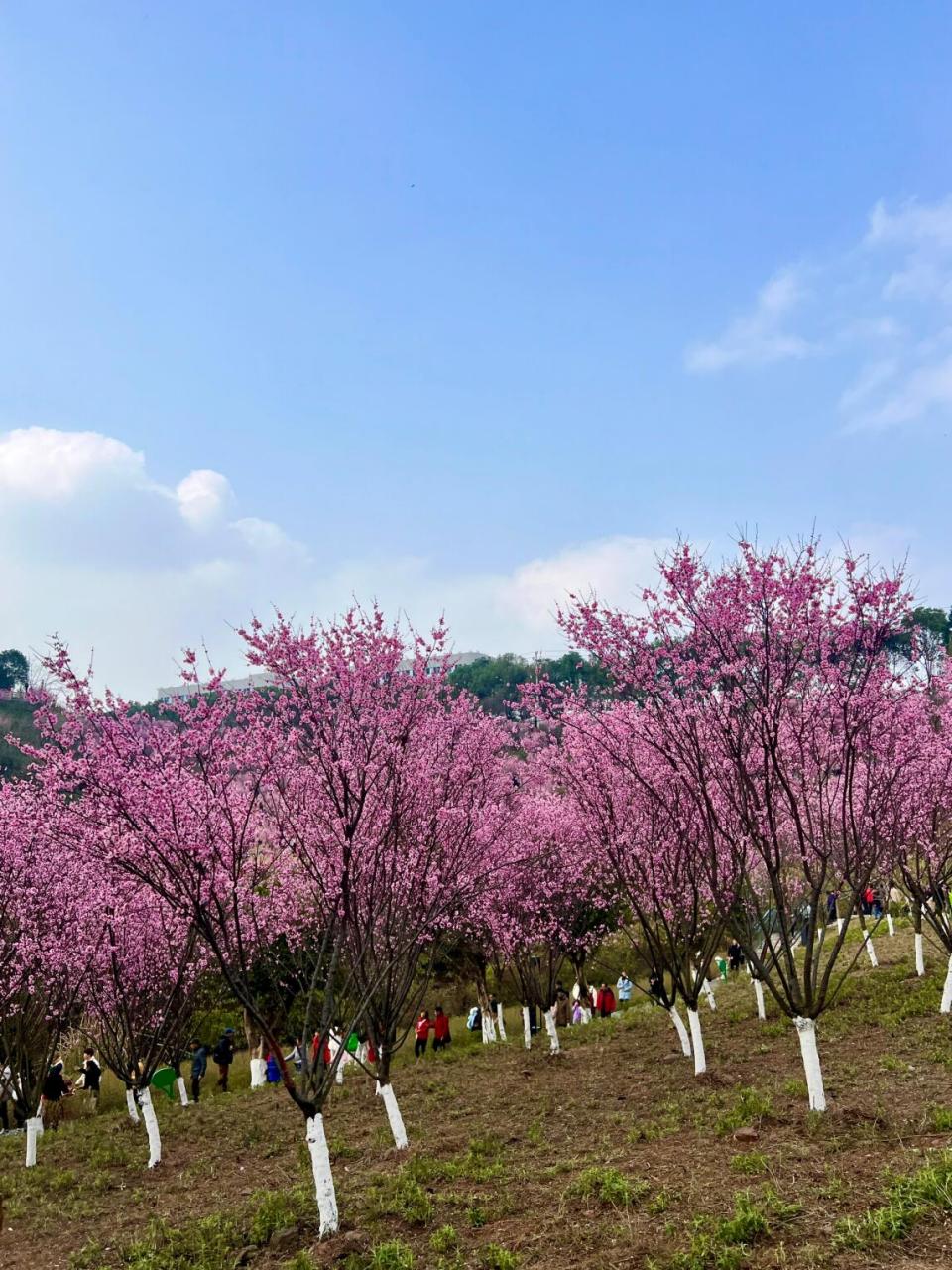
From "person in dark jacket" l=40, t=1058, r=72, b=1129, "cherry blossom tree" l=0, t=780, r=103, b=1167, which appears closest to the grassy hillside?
"cherry blossom tree" l=0, t=780, r=103, b=1167

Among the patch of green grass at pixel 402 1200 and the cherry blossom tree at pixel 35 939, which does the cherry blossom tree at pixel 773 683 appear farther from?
the cherry blossom tree at pixel 35 939

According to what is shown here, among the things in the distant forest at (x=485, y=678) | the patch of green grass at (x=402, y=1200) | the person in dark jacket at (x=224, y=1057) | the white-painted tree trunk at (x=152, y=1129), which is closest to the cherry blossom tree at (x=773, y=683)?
the patch of green grass at (x=402, y=1200)

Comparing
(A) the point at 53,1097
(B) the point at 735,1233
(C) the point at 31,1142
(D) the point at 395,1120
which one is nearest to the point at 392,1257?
(B) the point at 735,1233

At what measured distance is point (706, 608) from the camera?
10031 mm

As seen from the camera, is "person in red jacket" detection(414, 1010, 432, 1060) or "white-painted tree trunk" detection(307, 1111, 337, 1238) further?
"person in red jacket" detection(414, 1010, 432, 1060)

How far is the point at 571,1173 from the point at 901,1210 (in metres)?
3.68

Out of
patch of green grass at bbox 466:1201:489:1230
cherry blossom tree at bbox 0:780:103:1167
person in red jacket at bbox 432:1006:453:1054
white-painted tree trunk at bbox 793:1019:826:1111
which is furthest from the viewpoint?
person in red jacket at bbox 432:1006:453:1054

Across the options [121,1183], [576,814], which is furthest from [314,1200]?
[576,814]

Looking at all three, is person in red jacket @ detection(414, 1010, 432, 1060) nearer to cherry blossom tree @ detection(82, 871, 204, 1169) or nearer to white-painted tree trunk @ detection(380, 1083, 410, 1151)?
cherry blossom tree @ detection(82, 871, 204, 1169)

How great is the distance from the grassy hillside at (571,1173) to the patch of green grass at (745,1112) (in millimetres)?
34

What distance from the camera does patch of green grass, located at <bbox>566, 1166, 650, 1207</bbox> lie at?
7.72 metres

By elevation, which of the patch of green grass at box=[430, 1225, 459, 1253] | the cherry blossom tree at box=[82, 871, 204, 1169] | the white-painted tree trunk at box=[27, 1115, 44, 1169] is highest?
the cherry blossom tree at box=[82, 871, 204, 1169]

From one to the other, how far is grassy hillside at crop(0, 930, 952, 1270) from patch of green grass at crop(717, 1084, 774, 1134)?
3 centimetres

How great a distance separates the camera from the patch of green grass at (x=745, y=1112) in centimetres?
946
